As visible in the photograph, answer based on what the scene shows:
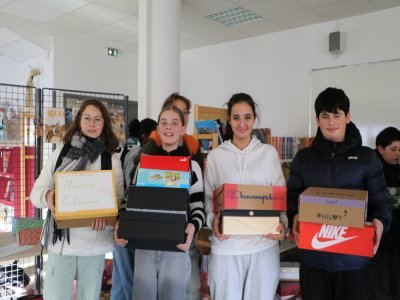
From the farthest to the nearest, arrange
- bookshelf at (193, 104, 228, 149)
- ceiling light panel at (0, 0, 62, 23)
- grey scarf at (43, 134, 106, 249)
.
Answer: ceiling light panel at (0, 0, 62, 23) < bookshelf at (193, 104, 228, 149) < grey scarf at (43, 134, 106, 249)

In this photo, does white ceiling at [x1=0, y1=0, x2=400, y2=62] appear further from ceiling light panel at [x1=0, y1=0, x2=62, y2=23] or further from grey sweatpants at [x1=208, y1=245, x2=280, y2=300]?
grey sweatpants at [x1=208, y1=245, x2=280, y2=300]

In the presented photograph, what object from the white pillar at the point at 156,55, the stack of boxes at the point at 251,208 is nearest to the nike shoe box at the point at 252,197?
the stack of boxes at the point at 251,208

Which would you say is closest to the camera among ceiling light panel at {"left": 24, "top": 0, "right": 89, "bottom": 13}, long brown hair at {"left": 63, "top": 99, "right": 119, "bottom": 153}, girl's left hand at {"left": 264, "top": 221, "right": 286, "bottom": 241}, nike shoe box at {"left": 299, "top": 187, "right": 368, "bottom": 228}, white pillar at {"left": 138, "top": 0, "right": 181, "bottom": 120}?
nike shoe box at {"left": 299, "top": 187, "right": 368, "bottom": 228}

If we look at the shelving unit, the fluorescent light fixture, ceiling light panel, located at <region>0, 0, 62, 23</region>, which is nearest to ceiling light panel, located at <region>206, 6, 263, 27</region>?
ceiling light panel, located at <region>0, 0, 62, 23</region>

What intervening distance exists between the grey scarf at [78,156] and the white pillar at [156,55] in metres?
1.92

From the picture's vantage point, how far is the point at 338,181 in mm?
1600

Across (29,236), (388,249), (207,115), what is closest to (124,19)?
(207,115)

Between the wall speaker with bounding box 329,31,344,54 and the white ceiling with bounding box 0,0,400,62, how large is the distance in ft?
0.72

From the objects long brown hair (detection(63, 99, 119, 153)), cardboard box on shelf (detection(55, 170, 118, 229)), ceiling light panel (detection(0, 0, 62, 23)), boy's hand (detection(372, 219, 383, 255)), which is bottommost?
boy's hand (detection(372, 219, 383, 255))

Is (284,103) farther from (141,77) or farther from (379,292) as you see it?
(379,292)

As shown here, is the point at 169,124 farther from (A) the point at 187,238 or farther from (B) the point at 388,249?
(B) the point at 388,249

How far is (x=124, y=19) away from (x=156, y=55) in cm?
135

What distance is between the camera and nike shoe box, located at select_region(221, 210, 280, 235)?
5.38ft

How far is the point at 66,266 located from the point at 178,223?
627 mm
